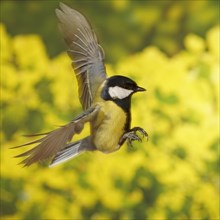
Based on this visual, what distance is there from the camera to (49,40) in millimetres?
1223

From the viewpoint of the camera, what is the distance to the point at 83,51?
66 centimetres

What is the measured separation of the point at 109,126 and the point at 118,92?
3 cm

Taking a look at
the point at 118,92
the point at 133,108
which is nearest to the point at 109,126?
the point at 118,92

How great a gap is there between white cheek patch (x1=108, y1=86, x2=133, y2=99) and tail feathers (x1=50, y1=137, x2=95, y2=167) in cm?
6

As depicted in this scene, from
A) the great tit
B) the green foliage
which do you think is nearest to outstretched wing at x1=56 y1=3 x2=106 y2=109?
the great tit

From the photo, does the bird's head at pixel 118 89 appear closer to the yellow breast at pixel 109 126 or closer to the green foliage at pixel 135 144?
the yellow breast at pixel 109 126

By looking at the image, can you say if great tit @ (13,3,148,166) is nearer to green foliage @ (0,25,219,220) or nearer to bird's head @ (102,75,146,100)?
bird's head @ (102,75,146,100)

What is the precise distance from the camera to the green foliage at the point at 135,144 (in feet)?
3.93

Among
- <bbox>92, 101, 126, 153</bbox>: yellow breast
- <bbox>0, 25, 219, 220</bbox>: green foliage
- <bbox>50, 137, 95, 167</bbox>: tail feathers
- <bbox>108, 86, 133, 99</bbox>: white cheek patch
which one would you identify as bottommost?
<bbox>0, 25, 219, 220</bbox>: green foliage

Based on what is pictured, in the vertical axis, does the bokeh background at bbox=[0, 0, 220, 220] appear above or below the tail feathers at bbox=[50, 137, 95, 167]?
below

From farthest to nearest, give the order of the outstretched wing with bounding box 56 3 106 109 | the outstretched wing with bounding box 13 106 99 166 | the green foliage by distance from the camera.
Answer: the green foliage, the outstretched wing with bounding box 56 3 106 109, the outstretched wing with bounding box 13 106 99 166

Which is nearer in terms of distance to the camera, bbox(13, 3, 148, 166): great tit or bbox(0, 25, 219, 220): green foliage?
bbox(13, 3, 148, 166): great tit

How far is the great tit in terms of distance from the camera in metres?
0.55

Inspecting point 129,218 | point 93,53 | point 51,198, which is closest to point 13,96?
point 51,198
